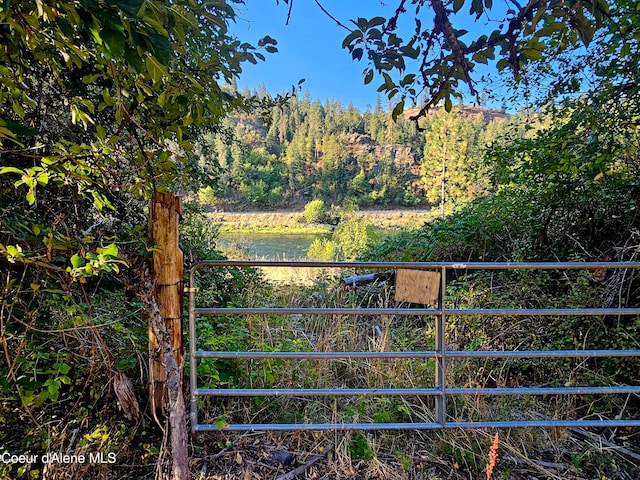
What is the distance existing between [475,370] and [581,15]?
2.24 meters

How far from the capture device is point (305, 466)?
166 cm

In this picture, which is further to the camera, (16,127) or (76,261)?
(76,261)

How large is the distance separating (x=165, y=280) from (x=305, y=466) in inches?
45.0

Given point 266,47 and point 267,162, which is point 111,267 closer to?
point 266,47

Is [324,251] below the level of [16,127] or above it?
below

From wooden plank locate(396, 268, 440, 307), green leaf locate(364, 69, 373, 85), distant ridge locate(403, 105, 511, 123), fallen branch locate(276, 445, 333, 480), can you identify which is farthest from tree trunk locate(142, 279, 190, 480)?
distant ridge locate(403, 105, 511, 123)

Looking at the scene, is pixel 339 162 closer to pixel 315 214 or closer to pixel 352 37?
pixel 315 214

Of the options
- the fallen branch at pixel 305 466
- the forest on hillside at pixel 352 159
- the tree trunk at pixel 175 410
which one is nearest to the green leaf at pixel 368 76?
the tree trunk at pixel 175 410

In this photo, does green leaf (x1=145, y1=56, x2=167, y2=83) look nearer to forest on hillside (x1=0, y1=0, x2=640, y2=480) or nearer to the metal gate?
forest on hillside (x1=0, y1=0, x2=640, y2=480)

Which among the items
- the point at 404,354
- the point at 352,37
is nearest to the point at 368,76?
the point at 352,37

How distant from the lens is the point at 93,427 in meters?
1.59

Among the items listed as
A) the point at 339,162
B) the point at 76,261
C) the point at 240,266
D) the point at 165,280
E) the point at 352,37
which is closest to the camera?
the point at 76,261

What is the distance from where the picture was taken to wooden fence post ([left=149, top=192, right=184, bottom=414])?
1.54 m

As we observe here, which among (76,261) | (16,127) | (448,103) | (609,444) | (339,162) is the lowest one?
(609,444)
